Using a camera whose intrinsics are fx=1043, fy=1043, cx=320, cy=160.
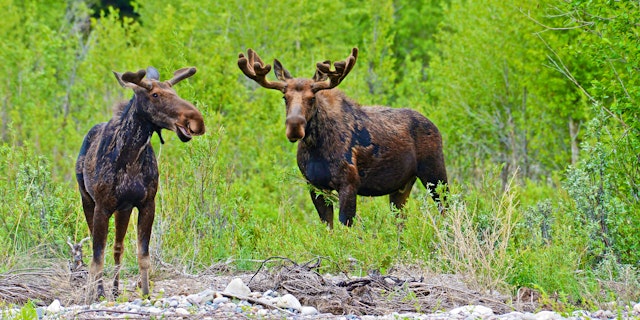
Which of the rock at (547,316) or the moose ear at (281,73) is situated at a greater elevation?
the moose ear at (281,73)

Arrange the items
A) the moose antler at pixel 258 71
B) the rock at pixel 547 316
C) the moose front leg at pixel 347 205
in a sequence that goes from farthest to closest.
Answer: the moose front leg at pixel 347 205, the moose antler at pixel 258 71, the rock at pixel 547 316

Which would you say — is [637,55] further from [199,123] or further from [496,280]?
[199,123]

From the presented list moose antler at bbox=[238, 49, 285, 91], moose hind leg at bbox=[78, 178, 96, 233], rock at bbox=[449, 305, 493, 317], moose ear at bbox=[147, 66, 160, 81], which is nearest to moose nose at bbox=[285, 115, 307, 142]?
moose antler at bbox=[238, 49, 285, 91]

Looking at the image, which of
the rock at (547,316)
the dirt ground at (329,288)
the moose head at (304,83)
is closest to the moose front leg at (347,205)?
the moose head at (304,83)

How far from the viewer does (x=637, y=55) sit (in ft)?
35.7

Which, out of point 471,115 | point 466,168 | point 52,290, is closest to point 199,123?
point 52,290

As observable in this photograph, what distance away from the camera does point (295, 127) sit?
1112 cm

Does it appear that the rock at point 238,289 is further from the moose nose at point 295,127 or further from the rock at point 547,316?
the moose nose at point 295,127

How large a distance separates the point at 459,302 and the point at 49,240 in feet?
17.2

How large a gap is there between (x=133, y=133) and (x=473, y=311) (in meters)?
3.33

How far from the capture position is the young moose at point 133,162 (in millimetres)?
8930

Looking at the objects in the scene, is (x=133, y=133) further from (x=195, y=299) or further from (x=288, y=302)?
(x=288, y=302)

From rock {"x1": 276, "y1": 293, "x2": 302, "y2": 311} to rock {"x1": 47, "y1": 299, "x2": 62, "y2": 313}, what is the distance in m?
1.79

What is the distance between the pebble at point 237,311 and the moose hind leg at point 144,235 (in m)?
0.46
